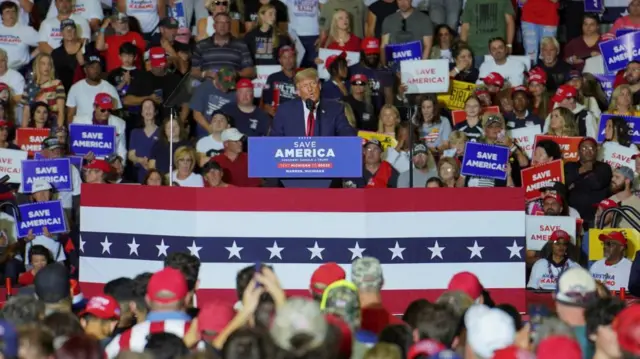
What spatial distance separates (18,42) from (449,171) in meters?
7.57

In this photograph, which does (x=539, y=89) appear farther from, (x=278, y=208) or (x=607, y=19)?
(x=278, y=208)

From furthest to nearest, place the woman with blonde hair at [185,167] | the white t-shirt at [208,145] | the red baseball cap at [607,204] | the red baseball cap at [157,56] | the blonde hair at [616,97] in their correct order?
the red baseball cap at [157,56], the blonde hair at [616,97], the white t-shirt at [208,145], the woman with blonde hair at [185,167], the red baseball cap at [607,204]

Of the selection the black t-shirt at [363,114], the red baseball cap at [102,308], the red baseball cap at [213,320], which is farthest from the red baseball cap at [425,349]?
the black t-shirt at [363,114]

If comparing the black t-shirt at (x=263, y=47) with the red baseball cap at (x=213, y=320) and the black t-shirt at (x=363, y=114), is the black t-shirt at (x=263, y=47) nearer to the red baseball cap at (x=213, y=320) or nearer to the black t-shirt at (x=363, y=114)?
the black t-shirt at (x=363, y=114)

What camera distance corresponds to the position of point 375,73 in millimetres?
19719

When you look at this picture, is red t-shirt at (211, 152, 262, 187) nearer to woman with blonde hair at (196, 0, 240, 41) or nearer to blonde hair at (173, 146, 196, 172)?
blonde hair at (173, 146, 196, 172)

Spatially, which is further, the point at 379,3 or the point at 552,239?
the point at 379,3

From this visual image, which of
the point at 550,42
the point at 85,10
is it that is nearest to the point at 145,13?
the point at 85,10

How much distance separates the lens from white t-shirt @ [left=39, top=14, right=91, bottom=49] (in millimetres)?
21375

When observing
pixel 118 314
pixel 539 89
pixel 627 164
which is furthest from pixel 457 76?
pixel 118 314

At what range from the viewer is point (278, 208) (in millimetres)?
13656

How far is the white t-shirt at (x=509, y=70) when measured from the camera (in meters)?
20.2

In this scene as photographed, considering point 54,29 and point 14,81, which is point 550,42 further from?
point 14,81

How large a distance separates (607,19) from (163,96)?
679cm
